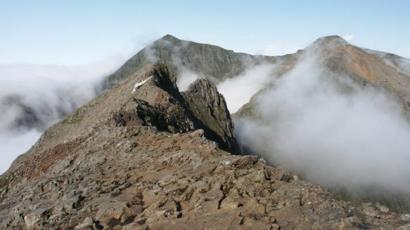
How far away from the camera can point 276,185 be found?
76.3 feet

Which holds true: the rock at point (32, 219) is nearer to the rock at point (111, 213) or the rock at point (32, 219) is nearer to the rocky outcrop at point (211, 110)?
the rock at point (111, 213)

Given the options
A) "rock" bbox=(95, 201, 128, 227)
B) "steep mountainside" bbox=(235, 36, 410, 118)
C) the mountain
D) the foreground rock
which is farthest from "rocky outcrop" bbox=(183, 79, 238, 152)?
"steep mountainside" bbox=(235, 36, 410, 118)

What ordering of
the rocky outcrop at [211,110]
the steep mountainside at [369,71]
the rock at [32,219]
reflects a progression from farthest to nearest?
the steep mountainside at [369,71]
the rocky outcrop at [211,110]
the rock at [32,219]

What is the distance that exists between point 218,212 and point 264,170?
3740 millimetres

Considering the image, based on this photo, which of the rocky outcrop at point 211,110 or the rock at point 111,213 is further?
the rocky outcrop at point 211,110

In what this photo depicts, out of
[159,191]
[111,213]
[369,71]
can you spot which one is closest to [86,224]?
[111,213]

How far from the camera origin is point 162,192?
23.9 m

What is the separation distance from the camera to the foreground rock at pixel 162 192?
68.8 ft

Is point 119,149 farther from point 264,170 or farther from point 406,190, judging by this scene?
point 406,190

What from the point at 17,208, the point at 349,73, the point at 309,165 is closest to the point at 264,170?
the point at 17,208

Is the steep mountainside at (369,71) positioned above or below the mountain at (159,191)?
below

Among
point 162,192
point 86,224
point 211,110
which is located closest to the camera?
point 86,224

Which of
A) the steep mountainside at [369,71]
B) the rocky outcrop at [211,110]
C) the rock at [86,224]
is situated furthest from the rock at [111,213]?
the steep mountainside at [369,71]

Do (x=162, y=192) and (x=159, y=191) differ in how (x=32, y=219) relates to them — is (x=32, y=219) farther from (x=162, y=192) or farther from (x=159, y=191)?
(x=162, y=192)
